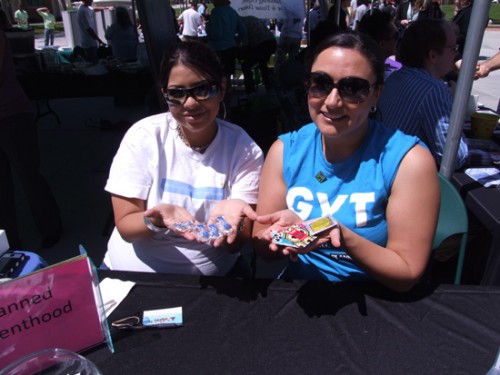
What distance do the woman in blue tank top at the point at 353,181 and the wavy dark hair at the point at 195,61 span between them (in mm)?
369

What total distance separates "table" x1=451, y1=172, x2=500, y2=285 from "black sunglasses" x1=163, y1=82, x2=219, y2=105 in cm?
144

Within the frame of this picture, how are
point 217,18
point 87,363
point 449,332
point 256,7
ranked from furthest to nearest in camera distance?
point 217,18
point 256,7
point 449,332
point 87,363

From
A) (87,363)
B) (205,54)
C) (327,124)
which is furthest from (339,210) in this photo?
(87,363)

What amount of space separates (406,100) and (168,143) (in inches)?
62.3

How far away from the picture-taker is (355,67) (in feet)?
4.46

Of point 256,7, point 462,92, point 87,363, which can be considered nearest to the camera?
point 87,363

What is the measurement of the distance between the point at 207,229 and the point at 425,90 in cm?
173

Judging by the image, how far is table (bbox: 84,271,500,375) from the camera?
3.45 ft

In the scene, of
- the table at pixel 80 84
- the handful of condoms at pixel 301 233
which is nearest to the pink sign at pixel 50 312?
the handful of condoms at pixel 301 233

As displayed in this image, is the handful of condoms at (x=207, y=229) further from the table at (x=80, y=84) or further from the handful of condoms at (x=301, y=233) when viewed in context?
the table at (x=80, y=84)

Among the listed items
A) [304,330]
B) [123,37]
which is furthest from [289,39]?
[304,330]

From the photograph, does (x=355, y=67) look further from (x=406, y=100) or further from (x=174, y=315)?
(x=406, y=100)

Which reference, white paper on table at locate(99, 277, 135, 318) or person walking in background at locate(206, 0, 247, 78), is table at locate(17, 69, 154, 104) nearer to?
person walking in background at locate(206, 0, 247, 78)

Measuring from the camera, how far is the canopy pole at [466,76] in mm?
1737
